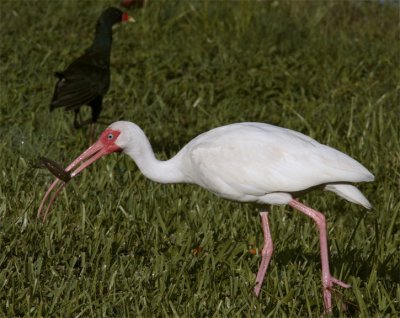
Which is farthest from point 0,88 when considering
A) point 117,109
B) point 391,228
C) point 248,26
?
point 391,228

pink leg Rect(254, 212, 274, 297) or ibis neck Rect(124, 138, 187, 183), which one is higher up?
ibis neck Rect(124, 138, 187, 183)

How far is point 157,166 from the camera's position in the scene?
5742 mm

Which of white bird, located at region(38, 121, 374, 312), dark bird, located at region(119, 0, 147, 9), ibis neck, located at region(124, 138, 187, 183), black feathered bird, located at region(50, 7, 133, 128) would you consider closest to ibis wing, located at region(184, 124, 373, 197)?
white bird, located at region(38, 121, 374, 312)

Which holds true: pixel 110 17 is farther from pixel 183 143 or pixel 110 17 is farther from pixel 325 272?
pixel 325 272

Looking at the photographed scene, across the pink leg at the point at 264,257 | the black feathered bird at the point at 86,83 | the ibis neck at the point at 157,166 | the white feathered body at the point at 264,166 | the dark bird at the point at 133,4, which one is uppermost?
the white feathered body at the point at 264,166

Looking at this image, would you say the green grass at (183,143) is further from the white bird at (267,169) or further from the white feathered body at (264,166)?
→ the white feathered body at (264,166)

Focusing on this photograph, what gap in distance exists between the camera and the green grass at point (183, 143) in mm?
5145

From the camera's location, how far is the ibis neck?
18.7 ft

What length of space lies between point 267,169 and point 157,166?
713 millimetres

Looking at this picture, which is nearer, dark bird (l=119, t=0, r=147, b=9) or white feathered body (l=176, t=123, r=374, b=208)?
white feathered body (l=176, t=123, r=374, b=208)

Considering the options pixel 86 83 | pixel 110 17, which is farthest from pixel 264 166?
pixel 110 17

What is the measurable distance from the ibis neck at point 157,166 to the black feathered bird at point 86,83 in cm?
230

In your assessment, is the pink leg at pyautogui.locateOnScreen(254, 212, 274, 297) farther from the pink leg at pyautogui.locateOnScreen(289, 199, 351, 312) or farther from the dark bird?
the dark bird

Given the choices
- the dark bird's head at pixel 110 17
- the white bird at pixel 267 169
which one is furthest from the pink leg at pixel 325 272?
the dark bird's head at pixel 110 17
